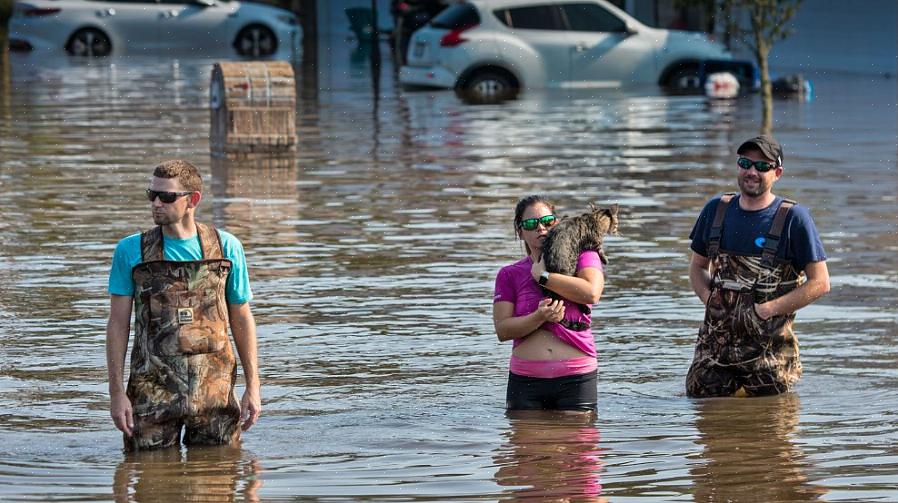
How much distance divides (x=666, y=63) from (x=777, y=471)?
72.7 ft

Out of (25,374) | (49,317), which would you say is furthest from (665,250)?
(25,374)

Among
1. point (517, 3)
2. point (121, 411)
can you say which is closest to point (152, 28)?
point (517, 3)

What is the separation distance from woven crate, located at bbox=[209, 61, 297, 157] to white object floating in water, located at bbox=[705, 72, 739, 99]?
1055cm

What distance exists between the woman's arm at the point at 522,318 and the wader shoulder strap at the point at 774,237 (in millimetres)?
992

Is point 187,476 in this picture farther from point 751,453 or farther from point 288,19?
point 288,19

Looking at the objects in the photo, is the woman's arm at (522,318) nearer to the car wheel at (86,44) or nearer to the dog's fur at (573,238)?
the dog's fur at (573,238)

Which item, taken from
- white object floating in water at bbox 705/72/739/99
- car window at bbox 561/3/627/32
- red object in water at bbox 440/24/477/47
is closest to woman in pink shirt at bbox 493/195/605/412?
red object in water at bbox 440/24/477/47

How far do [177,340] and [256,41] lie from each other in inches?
1350

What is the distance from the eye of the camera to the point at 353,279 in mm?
11719

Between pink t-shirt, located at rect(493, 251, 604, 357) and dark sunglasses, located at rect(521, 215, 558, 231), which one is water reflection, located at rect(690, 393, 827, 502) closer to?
pink t-shirt, located at rect(493, 251, 604, 357)

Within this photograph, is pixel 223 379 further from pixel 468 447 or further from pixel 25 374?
pixel 25 374

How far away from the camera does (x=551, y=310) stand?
285 inches

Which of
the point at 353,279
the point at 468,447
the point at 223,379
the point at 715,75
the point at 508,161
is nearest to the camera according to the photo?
the point at 223,379

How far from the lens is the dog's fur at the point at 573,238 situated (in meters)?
7.22
